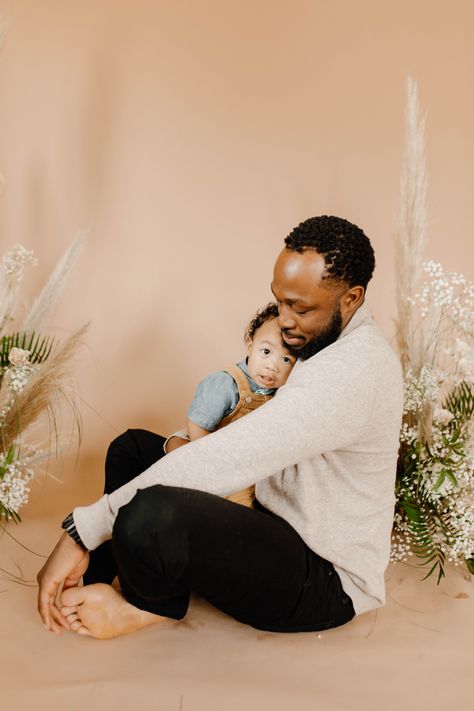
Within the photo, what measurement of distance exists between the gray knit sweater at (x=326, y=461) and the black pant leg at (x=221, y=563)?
0.05m

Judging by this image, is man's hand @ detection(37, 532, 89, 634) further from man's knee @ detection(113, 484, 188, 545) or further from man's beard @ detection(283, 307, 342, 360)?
man's beard @ detection(283, 307, 342, 360)

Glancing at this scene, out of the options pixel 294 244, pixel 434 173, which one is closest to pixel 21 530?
pixel 294 244

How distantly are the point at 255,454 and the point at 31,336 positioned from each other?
1.04m

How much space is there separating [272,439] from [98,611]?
2.07 ft

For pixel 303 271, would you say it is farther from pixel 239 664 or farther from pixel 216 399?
pixel 239 664

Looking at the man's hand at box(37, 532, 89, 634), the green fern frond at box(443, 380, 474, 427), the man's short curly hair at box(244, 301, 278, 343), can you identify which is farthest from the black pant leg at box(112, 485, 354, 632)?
the green fern frond at box(443, 380, 474, 427)

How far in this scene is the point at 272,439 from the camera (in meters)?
1.55

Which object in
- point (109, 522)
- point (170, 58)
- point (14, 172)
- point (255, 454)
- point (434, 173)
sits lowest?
point (109, 522)

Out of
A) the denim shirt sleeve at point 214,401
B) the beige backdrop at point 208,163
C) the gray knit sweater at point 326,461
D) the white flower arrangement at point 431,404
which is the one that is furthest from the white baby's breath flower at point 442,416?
the beige backdrop at point 208,163

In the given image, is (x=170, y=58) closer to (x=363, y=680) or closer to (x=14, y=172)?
(x=14, y=172)

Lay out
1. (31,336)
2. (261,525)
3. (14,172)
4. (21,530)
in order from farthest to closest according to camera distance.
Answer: (14,172) < (21,530) < (31,336) < (261,525)

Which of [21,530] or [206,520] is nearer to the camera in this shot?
[206,520]

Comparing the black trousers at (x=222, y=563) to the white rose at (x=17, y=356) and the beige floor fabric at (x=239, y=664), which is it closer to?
the beige floor fabric at (x=239, y=664)

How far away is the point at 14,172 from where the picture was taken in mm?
2963
